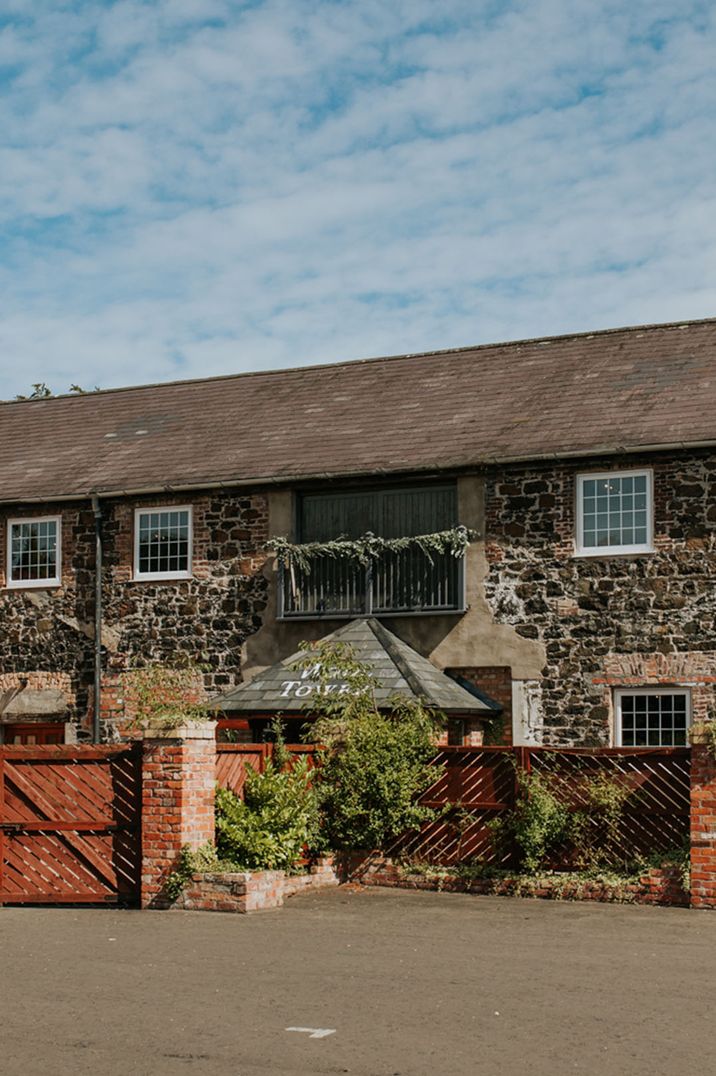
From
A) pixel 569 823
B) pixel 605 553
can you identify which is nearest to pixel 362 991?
pixel 569 823

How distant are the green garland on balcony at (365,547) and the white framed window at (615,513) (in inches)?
66.8

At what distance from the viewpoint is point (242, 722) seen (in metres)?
19.3

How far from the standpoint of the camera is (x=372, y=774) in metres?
16.3

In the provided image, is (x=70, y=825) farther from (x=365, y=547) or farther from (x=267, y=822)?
(x=365, y=547)

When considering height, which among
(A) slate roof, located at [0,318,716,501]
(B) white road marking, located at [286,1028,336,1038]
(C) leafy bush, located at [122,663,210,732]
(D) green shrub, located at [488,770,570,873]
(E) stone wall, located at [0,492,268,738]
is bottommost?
(B) white road marking, located at [286,1028,336,1038]

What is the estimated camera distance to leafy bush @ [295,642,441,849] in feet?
53.4

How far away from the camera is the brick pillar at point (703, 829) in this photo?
14.4 m

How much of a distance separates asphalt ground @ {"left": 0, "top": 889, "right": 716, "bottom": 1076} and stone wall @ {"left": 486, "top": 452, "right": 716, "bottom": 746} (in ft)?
20.8

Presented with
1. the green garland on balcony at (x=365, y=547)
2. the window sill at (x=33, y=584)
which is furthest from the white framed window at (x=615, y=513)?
the window sill at (x=33, y=584)

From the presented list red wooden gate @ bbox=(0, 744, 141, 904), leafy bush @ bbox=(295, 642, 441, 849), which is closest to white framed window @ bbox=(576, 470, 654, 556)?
leafy bush @ bbox=(295, 642, 441, 849)

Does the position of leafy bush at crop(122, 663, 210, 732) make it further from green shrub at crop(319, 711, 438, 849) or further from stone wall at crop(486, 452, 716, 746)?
green shrub at crop(319, 711, 438, 849)

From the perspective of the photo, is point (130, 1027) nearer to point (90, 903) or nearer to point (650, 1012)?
point (650, 1012)

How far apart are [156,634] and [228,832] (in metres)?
8.96

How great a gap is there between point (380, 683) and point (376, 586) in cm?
339
